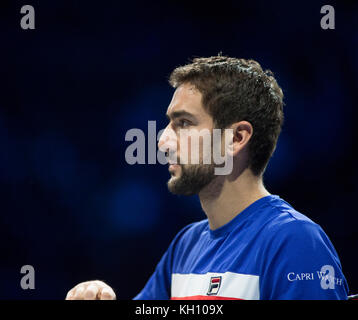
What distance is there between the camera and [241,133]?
4.65 feet

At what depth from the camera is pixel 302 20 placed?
A: 275 centimetres

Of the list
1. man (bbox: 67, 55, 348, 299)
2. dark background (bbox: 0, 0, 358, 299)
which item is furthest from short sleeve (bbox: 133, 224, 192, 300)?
dark background (bbox: 0, 0, 358, 299)

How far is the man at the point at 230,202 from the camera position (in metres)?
1.17

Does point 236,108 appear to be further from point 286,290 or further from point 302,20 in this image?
point 302,20

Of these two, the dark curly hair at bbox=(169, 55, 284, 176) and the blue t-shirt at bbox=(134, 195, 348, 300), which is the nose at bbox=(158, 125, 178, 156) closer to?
the dark curly hair at bbox=(169, 55, 284, 176)

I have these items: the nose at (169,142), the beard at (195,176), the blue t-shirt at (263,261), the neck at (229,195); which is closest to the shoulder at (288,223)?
the blue t-shirt at (263,261)

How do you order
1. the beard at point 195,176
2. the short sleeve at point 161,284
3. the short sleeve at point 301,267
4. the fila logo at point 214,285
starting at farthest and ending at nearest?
the short sleeve at point 161,284 → the beard at point 195,176 → the fila logo at point 214,285 → the short sleeve at point 301,267

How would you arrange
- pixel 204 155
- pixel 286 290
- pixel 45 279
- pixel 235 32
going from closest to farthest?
pixel 286 290, pixel 204 155, pixel 45 279, pixel 235 32

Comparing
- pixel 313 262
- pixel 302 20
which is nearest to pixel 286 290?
pixel 313 262

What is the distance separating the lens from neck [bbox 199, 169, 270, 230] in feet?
4.56

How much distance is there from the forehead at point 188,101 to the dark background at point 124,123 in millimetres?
1332

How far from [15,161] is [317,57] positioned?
1.92 metres

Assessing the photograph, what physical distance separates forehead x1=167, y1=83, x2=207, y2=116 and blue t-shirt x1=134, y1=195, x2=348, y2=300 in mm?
333

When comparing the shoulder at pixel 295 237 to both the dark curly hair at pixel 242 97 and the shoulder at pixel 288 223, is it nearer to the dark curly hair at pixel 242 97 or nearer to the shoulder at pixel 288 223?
the shoulder at pixel 288 223
